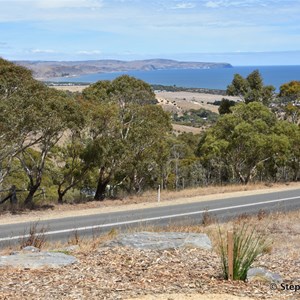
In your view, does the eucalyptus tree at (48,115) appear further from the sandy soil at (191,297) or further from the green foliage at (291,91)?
the green foliage at (291,91)

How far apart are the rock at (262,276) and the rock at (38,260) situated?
2.74 meters

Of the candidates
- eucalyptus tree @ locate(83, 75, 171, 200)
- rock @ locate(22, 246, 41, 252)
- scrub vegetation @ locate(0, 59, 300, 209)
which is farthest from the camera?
eucalyptus tree @ locate(83, 75, 171, 200)

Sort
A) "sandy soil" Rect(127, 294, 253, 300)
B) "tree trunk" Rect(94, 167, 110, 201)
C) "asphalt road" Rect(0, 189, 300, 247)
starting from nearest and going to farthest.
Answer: "sandy soil" Rect(127, 294, 253, 300) → "asphalt road" Rect(0, 189, 300, 247) → "tree trunk" Rect(94, 167, 110, 201)

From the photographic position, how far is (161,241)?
30.9 ft

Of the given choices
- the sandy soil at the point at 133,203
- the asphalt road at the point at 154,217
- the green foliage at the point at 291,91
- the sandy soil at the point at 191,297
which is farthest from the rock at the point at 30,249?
the green foliage at the point at 291,91

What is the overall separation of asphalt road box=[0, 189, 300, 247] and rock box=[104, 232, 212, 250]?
275cm

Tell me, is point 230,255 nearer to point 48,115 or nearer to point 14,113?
point 14,113

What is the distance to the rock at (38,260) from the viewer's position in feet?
25.8

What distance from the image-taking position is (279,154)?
106 ft

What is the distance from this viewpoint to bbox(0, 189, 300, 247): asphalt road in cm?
1438

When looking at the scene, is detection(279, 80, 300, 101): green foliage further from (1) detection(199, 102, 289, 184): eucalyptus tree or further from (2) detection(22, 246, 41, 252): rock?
(2) detection(22, 246, 41, 252): rock

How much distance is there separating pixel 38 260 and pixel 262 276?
3364mm

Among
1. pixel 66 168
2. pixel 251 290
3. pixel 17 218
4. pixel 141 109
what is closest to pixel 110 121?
pixel 141 109

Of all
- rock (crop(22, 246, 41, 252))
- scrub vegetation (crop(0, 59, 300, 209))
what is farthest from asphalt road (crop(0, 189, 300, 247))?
scrub vegetation (crop(0, 59, 300, 209))
